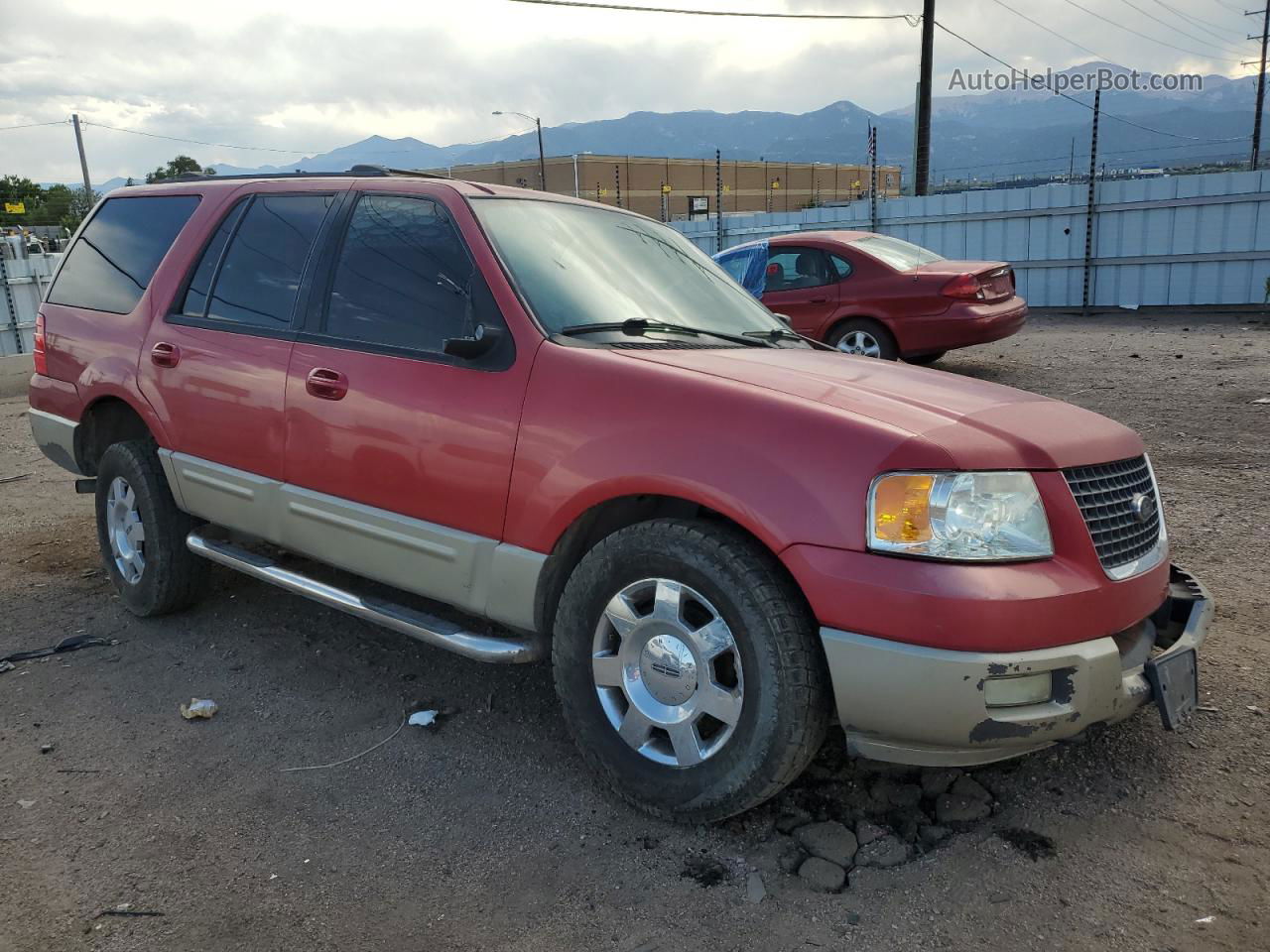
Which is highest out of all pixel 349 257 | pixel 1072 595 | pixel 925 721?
pixel 349 257

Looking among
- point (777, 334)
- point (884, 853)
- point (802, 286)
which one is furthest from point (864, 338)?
point (884, 853)

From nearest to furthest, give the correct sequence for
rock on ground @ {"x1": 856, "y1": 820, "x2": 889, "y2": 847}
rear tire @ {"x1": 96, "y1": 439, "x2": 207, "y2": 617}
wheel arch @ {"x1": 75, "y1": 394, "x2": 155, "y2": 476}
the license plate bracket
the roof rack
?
1. the license plate bracket
2. rock on ground @ {"x1": 856, "y1": 820, "x2": 889, "y2": 847}
3. the roof rack
4. rear tire @ {"x1": 96, "y1": 439, "x2": 207, "y2": 617}
5. wheel arch @ {"x1": 75, "y1": 394, "x2": 155, "y2": 476}

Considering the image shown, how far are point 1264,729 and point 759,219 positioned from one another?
754 inches

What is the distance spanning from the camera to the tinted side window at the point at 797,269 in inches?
424

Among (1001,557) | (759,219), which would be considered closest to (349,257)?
(1001,557)

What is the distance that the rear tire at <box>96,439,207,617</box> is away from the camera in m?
4.50

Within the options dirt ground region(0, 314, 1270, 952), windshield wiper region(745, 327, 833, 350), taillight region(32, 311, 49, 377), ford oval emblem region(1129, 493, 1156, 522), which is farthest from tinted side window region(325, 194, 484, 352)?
taillight region(32, 311, 49, 377)

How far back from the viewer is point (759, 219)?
21.3 meters

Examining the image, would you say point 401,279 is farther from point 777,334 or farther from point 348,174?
point 777,334

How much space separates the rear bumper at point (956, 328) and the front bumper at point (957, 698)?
799cm

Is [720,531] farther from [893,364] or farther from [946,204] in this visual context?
[946,204]

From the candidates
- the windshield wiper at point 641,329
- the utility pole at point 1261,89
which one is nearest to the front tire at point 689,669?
the windshield wiper at point 641,329

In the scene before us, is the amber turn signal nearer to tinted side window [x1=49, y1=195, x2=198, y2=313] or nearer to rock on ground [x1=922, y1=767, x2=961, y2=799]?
rock on ground [x1=922, y1=767, x2=961, y2=799]

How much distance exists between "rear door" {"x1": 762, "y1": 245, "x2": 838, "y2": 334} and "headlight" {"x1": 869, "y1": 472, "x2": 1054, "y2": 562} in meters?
8.26
